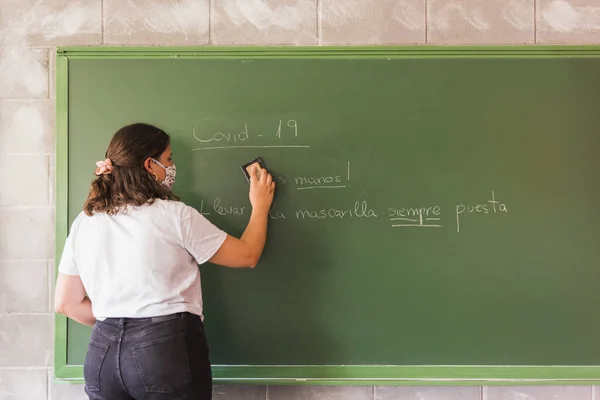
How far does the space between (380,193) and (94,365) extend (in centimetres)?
119

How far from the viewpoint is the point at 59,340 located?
1.83 m

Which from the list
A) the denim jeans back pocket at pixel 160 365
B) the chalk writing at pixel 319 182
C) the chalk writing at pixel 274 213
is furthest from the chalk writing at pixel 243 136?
the denim jeans back pocket at pixel 160 365

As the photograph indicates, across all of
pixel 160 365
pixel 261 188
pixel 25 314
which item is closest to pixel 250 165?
pixel 261 188

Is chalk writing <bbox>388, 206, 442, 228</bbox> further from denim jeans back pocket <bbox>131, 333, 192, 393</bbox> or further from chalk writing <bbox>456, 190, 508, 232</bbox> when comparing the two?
denim jeans back pocket <bbox>131, 333, 192, 393</bbox>

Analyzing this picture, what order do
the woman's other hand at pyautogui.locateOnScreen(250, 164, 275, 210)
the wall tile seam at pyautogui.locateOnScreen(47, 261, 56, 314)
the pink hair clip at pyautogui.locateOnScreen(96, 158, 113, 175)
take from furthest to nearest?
1. the wall tile seam at pyautogui.locateOnScreen(47, 261, 56, 314)
2. the woman's other hand at pyautogui.locateOnScreen(250, 164, 275, 210)
3. the pink hair clip at pyautogui.locateOnScreen(96, 158, 113, 175)

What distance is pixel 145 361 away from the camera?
4.61ft

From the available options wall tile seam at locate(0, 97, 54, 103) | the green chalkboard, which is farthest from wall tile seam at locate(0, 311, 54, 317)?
wall tile seam at locate(0, 97, 54, 103)

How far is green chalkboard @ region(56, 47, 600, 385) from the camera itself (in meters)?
1.82

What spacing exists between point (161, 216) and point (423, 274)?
1.04m

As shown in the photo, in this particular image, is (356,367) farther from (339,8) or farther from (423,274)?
(339,8)

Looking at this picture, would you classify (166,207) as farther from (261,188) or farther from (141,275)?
(261,188)

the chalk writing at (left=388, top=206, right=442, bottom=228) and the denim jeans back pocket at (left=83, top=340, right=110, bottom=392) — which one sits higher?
the chalk writing at (left=388, top=206, right=442, bottom=228)

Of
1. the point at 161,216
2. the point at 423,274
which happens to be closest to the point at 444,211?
the point at 423,274

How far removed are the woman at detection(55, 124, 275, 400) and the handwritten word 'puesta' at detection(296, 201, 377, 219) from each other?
0.39 metres
